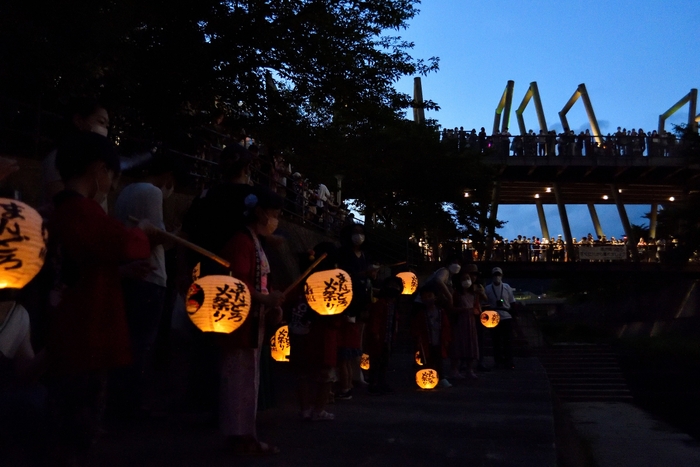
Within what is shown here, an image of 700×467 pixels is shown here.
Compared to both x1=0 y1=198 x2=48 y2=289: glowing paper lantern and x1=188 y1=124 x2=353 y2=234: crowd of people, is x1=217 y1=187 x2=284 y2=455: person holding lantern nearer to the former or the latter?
x1=0 y1=198 x2=48 y2=289: glowing paper lantern

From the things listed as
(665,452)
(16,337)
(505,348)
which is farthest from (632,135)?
(16,337)

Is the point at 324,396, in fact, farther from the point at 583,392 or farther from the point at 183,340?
the point at 583,392

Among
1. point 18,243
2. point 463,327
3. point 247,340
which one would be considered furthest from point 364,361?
point 18,243

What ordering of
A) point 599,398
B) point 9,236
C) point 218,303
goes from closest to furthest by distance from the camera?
1. point 9,236
2. point 218,303
3. point 599,398

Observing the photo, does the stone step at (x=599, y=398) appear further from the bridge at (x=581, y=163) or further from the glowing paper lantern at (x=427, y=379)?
the bridge at (x=581, y=163)

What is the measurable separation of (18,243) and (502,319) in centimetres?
1208

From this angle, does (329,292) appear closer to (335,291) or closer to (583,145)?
(335,291)

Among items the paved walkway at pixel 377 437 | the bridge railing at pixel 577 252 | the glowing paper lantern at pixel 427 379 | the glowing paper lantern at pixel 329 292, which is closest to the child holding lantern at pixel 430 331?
the glowing paper lantern at pixel 427 379

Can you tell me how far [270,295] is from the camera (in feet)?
16.1

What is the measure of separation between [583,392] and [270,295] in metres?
15.0

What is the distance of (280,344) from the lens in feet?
26.2

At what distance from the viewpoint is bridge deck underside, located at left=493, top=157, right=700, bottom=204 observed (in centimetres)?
3903

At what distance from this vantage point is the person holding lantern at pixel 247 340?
15.8 feet

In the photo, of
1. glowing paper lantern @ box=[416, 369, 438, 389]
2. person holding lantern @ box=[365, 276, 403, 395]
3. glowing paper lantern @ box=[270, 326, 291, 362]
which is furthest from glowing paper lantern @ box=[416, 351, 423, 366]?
glowing paper lantern @ box=[270, 326, 291, 362]
